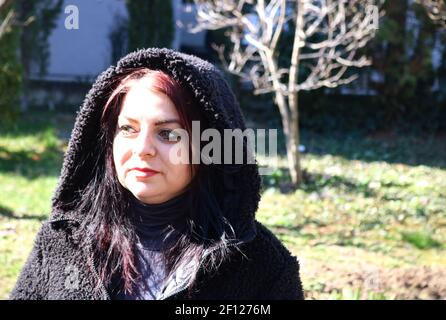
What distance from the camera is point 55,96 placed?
12.3 metres

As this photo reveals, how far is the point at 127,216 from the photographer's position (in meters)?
1.73

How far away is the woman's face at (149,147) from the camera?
5.24ft

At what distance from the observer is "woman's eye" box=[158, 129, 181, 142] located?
5.31ft

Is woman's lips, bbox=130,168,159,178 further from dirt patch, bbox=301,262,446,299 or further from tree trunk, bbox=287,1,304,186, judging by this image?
tree trunk, bbox=287,1,304,186

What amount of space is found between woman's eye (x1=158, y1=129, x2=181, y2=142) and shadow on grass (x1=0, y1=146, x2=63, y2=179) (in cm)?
597

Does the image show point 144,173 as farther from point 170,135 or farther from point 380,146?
point 380,146

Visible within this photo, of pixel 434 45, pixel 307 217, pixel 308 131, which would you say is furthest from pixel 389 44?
pixel 307 217

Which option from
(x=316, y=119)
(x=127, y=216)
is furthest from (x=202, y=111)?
(x=316, y=119)

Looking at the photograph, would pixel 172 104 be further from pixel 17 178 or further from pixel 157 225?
pixel 17 178

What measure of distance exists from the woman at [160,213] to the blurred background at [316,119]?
1.96 meters

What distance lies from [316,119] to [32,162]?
4947 millimetres

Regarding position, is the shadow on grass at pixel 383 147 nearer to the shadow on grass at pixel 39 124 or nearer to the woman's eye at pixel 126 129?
the shadow on grass at pixel 39 124

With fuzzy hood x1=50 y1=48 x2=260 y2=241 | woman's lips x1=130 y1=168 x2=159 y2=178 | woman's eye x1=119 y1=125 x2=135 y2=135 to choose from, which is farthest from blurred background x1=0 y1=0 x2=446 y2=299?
woman's lips x1=130 y1=168 x2=159 y2=178

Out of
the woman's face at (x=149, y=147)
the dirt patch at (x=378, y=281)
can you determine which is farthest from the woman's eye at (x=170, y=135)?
the dirt patch at (x=378, y=281)
